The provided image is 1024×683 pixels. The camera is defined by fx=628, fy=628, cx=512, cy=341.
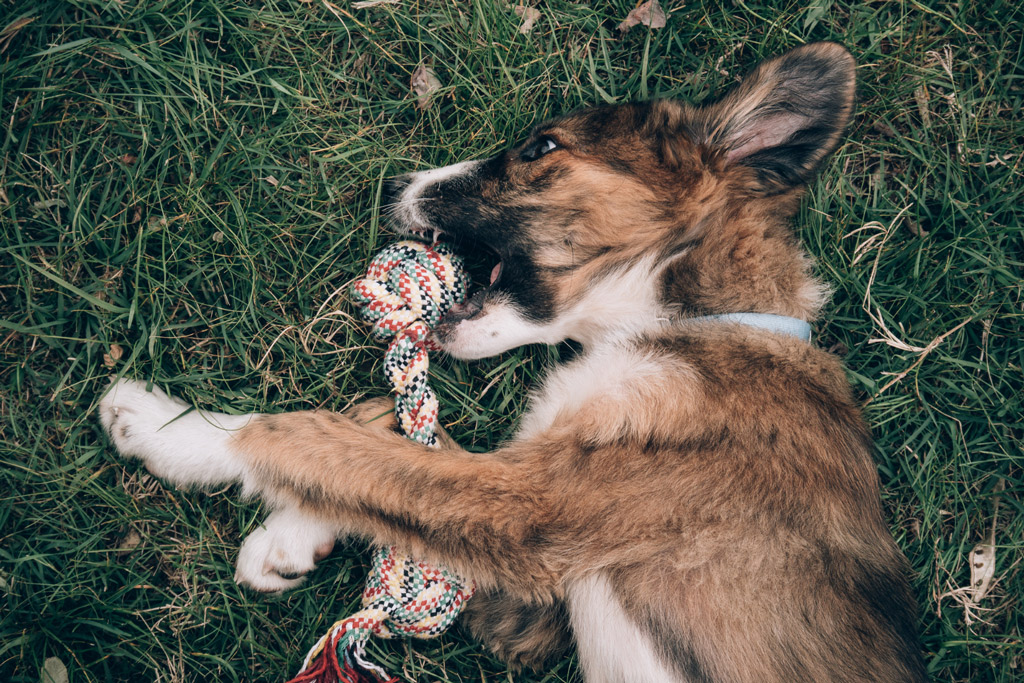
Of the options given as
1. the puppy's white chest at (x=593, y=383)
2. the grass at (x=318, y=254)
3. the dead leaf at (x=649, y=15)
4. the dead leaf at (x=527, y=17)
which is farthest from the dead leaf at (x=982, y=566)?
the dead leaf at (x=527, y=17)

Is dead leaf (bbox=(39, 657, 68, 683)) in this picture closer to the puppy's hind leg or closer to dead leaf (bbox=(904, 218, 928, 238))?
the puppy's hind leg

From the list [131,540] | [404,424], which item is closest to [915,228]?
[404,424]

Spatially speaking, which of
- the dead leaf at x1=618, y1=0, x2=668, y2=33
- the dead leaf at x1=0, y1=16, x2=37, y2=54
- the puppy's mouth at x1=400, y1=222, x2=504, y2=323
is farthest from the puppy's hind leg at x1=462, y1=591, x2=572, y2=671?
the dead leaf at x1=0, y1=16, x2=37, y2=54

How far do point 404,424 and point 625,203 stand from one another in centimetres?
149

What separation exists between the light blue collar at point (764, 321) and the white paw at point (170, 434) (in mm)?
2242

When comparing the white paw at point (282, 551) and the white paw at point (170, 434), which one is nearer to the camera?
the white paw at point (170, 434)

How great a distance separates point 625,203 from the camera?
292cm

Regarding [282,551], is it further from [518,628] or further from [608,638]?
[608,638]

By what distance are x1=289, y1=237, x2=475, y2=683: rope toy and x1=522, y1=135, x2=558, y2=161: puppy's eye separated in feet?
2.05

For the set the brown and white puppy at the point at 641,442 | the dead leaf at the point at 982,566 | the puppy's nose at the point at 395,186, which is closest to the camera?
the brown and white puppy at the point at 641,442

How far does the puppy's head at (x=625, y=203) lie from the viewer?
9.46 ft

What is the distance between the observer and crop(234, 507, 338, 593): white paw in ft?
10.1

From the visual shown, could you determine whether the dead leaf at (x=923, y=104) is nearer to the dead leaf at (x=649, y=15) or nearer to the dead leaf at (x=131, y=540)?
the dead leaf at (x=649, y=15)

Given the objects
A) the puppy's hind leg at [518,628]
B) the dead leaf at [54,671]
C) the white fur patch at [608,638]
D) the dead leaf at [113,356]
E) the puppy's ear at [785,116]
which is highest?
the puppy's ear at [785,116]
